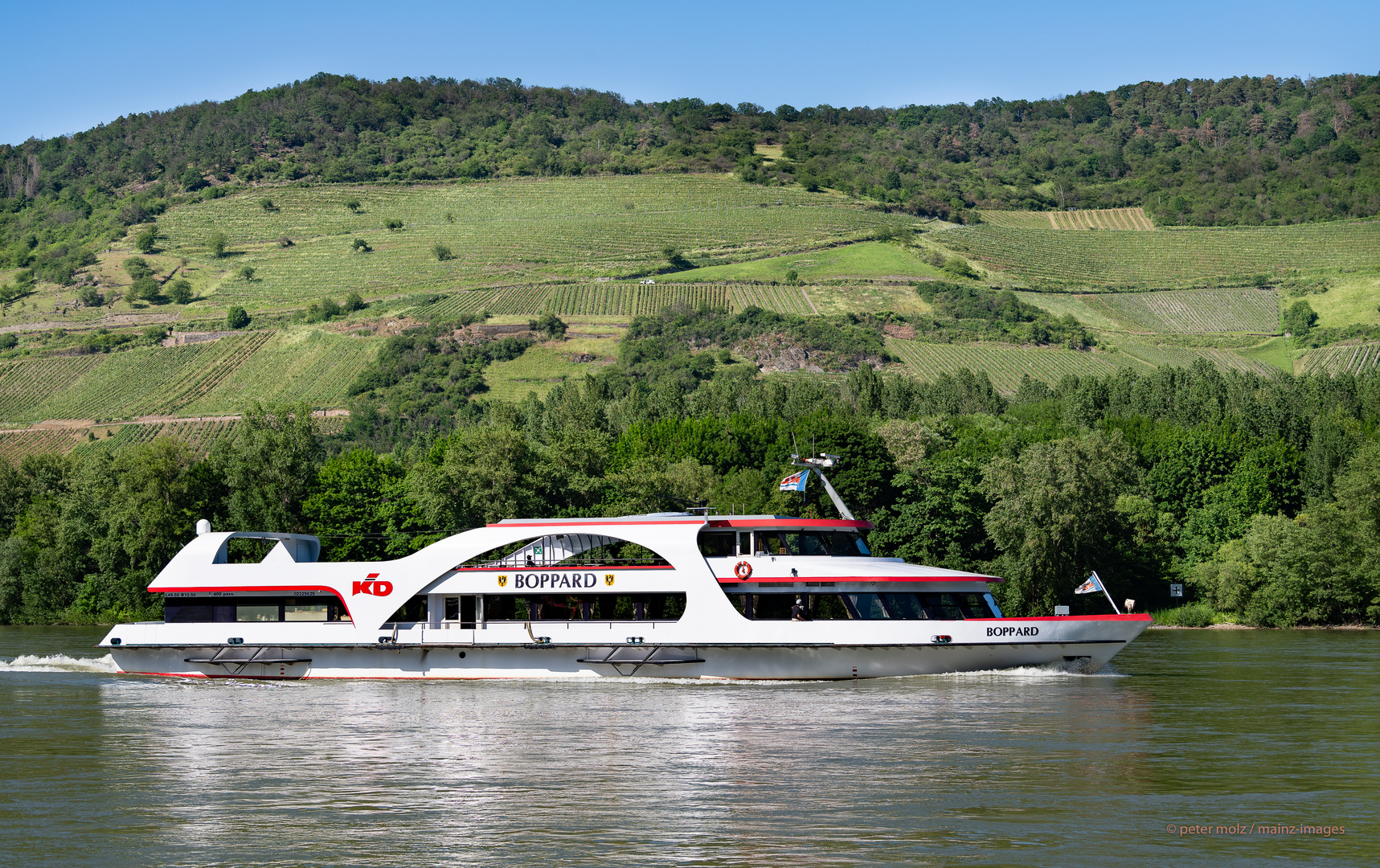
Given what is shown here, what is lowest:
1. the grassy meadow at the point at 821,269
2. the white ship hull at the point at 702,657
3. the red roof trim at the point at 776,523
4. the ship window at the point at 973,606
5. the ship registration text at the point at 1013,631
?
the white ship hull at the point at 702,657

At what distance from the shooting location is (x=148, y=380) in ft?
515

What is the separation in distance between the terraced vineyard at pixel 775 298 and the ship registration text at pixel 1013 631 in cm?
13562

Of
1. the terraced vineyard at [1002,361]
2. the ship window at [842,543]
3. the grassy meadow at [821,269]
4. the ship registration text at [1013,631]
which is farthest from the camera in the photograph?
the grassy meadow at [821,269]

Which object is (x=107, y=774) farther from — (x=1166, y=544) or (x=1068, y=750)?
(x=1166, y=544)

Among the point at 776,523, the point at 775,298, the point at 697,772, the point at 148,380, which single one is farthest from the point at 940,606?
the point at 775,298

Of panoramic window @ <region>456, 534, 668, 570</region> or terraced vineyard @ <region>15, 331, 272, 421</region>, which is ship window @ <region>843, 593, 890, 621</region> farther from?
terraced vineyard @ <region>15, 331, 272, 421</region>

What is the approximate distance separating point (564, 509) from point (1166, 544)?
3245 centimetres

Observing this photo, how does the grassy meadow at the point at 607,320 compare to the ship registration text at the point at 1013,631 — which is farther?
the grassy meadow at the point at 607,320

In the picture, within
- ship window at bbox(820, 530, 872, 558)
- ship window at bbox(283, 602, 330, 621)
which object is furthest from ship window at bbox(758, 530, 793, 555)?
ship window at bbox(283, 602, 330, 621)

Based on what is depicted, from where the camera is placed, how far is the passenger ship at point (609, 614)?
36875mm

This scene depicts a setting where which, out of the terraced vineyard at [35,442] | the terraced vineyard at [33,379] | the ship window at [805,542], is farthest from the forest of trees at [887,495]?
the terraced vineyard at [33,379]

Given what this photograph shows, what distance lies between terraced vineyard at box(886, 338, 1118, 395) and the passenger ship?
10194cm

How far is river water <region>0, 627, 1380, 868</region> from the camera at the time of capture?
736 inches

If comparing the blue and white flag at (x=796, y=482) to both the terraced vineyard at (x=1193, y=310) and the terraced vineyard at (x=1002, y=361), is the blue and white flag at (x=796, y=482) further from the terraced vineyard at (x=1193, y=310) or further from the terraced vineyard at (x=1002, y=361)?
the terraced vineyard at (x=1193, y=310)
